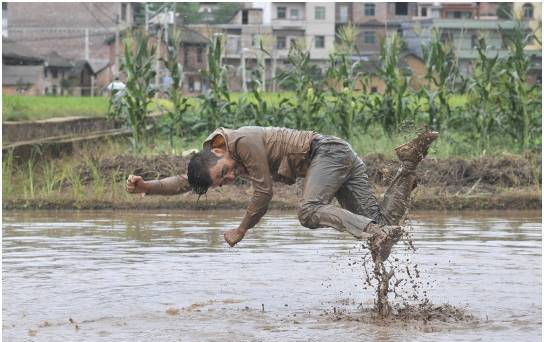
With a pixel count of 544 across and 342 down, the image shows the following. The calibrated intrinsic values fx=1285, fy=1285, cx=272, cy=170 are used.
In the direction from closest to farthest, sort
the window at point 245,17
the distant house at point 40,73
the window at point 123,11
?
the distant house at point 40,73, the window at point 123,11, the window at point 245,17

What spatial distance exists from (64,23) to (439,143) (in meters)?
87.3

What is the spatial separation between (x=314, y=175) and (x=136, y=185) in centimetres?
128

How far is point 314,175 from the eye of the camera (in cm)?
919

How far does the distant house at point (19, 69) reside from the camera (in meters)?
71.2

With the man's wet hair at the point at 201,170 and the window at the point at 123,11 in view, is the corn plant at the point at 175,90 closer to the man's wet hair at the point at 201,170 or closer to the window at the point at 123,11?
the man's wet hair at the point at 201,170

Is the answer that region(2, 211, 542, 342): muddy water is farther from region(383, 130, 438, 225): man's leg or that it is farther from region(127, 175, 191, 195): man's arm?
region(127, 175, 191, 195): man's arm

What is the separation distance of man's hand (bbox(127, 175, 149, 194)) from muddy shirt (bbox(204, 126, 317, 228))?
1.75 ft

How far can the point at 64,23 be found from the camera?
10569 centimetres

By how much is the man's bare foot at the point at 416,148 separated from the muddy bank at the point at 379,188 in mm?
6918

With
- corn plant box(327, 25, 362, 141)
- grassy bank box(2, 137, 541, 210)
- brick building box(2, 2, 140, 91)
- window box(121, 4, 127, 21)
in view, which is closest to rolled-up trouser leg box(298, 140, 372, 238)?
grassy bank box(2, 137, 541, 210)

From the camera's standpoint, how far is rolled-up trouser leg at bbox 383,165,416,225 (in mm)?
9477

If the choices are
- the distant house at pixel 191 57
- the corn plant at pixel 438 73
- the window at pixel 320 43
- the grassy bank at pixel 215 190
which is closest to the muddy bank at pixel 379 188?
the grassy bank at pixel 215 190

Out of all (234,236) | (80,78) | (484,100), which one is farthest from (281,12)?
(234,236)

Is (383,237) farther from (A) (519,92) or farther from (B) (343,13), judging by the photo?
(B) (343,13)
